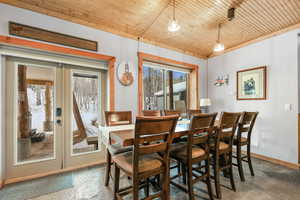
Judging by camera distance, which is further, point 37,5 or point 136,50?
point 136,50

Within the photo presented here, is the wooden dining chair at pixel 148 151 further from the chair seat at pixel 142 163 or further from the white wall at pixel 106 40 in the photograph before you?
the white wall at pixel 106 40

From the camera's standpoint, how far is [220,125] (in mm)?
1777

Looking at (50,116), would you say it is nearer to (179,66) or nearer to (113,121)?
(113,121)

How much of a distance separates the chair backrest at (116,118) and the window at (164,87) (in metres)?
1.30

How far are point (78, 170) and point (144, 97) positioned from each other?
2098 mm

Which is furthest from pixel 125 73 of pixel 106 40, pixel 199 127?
pixel 199 127

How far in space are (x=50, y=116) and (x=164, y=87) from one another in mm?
2736

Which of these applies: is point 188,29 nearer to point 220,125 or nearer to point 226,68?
point 226,68

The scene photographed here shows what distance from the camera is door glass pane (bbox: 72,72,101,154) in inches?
106

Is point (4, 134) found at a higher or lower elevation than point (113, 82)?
lower

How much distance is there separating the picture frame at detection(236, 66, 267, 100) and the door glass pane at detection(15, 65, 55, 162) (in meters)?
4.12

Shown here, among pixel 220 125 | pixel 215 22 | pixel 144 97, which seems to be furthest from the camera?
pixel 144 97

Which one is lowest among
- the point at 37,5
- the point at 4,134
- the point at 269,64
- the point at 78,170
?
the point at 78,170

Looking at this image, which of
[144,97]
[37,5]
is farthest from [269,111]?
[37,5]
